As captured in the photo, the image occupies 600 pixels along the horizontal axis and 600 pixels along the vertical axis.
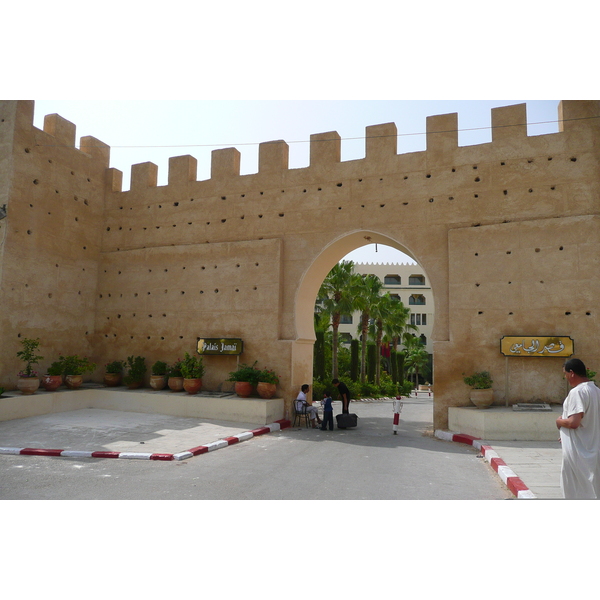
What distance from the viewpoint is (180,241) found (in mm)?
15859

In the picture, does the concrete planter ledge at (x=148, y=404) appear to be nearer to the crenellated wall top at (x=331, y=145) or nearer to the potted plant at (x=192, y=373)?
the potted plant at (x=192, y=373)

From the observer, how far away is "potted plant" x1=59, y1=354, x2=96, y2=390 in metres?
14.5

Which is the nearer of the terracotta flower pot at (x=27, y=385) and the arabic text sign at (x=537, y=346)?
the arabic text sign at (x=537, y=346)

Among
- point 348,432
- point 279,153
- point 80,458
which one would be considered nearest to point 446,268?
point 348,432

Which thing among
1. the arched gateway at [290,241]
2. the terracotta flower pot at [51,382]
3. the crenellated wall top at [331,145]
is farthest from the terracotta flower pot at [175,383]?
the crenellated wall top at [331,145]

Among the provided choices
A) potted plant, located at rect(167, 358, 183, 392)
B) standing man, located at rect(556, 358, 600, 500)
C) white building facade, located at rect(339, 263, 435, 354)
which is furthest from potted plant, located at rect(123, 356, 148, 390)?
white building facade, located at rect(339, 263, 435, 354)

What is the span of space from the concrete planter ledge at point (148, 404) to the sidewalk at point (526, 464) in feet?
16.1

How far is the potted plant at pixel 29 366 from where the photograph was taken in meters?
12.8

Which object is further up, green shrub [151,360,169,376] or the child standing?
green shrub [151,360,169,376]

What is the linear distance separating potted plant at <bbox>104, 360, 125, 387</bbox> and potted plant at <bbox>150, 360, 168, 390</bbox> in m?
1.35

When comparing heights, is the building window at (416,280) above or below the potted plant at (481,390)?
above

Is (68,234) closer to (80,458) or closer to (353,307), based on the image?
(80,458)

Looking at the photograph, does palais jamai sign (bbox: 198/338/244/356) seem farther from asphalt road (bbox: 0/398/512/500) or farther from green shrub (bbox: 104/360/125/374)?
asphalt road (bbox: 0/398/512/500)
